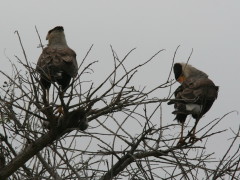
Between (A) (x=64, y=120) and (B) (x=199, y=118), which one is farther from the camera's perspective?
(B) (x=199, y=118)

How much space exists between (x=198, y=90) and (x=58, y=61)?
2121 mm

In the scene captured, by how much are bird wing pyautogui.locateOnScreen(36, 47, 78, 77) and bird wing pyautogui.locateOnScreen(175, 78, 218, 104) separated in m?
1.55

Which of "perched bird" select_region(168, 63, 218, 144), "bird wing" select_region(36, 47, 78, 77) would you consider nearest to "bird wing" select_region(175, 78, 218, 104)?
"perched bird" select_region(168, 63, 218, 144)

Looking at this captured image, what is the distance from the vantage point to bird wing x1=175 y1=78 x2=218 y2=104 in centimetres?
662

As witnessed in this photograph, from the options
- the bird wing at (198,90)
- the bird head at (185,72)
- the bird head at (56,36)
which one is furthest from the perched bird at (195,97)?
the bird head at (56,36)

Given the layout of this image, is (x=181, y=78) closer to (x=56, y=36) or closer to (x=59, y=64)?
(x=56, y=36)

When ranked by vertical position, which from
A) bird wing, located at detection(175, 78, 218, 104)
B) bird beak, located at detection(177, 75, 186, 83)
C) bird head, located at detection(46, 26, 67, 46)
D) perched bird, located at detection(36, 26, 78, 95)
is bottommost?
perched bird, located at detection(36, 26, 78, 95)

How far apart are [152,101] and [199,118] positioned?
306 cm

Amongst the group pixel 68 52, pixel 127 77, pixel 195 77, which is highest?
pixel 195 77

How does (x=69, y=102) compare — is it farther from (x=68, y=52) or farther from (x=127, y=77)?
(x=68, y=52)

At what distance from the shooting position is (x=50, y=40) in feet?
23.9

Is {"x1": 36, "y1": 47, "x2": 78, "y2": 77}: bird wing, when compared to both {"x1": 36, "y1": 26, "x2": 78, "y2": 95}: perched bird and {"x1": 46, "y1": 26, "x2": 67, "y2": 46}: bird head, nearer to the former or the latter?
{"x1": 36, "y1": 26, "x2": 78, "y2": 95}: perched bird

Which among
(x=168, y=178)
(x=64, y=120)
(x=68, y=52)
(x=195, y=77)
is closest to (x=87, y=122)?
(x=64, y=120)

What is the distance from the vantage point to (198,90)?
267 inches
